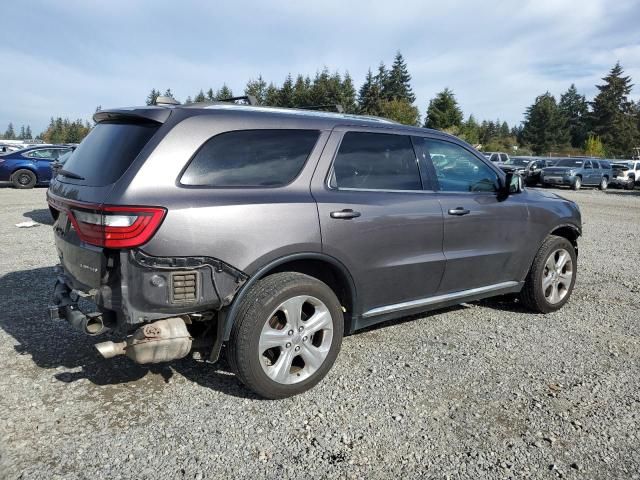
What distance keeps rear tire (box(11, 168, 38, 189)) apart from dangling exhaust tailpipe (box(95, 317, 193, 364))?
1728 cm

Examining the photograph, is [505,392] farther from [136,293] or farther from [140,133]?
[140,133]

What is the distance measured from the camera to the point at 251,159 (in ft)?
10.2

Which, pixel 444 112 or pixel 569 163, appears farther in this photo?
pixel 444 112

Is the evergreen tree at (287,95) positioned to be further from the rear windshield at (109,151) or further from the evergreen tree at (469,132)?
the rear windshield at (109,151)

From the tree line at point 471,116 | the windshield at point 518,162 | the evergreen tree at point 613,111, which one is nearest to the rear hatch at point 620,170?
the windshield at point 518,162

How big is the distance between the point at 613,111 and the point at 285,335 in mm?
89198

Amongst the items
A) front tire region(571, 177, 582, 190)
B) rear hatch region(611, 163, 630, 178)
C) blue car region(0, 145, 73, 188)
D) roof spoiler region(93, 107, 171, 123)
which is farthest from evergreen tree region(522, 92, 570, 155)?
roof spoiler region(93, 107, 171, 123)

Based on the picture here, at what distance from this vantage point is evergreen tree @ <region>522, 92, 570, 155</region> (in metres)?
81.9

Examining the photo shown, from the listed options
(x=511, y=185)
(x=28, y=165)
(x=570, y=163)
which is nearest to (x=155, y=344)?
(x=511, y=185)

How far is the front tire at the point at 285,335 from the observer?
2.97m

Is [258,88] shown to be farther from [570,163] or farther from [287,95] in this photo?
[570,163]

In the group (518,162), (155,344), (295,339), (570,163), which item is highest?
(518,162)

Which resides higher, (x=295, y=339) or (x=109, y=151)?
(x=109, y=151)

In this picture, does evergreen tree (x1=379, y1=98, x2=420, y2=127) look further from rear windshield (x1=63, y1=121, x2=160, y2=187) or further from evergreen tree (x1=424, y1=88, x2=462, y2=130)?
rear windshield (x1=63, y1=121, x2=160, y2=187)
